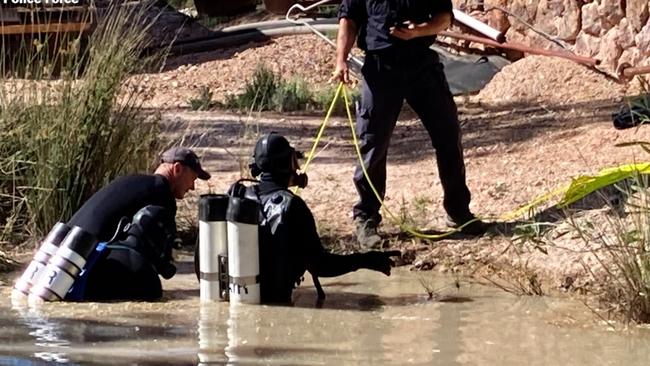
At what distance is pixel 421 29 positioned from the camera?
819cm

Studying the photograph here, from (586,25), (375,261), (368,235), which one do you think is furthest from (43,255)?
(586,25)

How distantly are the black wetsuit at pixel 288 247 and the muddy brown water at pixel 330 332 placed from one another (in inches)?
7.0

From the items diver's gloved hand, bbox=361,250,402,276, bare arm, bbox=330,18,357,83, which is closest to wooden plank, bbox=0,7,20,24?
bare arm, bbox=330,18,357,83

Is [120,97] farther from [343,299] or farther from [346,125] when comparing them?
[346,125]

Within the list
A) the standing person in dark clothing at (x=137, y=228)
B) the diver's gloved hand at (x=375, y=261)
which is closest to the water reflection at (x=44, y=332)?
the standing person in dark clothing at (x=137, y=228)

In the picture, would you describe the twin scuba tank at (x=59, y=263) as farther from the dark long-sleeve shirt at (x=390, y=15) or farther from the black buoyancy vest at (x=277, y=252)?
the dark long-sleeve shirt at (x=390, y=15)

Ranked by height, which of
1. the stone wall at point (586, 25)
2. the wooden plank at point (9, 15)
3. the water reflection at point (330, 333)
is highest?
the wooden plank at point (9, 15)

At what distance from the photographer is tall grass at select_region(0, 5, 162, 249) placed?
8281 millimetres

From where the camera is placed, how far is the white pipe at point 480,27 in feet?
44.6

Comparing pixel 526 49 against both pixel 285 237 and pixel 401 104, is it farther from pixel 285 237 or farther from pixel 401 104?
pixel 285 237

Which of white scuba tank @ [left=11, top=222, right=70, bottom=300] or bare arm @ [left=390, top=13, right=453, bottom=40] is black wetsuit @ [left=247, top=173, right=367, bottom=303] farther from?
bare arm @ [left=390, top=13, right=453, bottom=40]

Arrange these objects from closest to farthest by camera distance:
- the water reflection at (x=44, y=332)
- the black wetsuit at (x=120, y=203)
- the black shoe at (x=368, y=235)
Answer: the water reflection at (x=44, y=332) → the black wetsuit at (x=120, y=203) → the black shoe at (x=368, y=235)

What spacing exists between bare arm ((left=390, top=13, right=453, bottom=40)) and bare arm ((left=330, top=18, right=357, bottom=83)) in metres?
0.30

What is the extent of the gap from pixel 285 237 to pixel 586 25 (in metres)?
6.52
